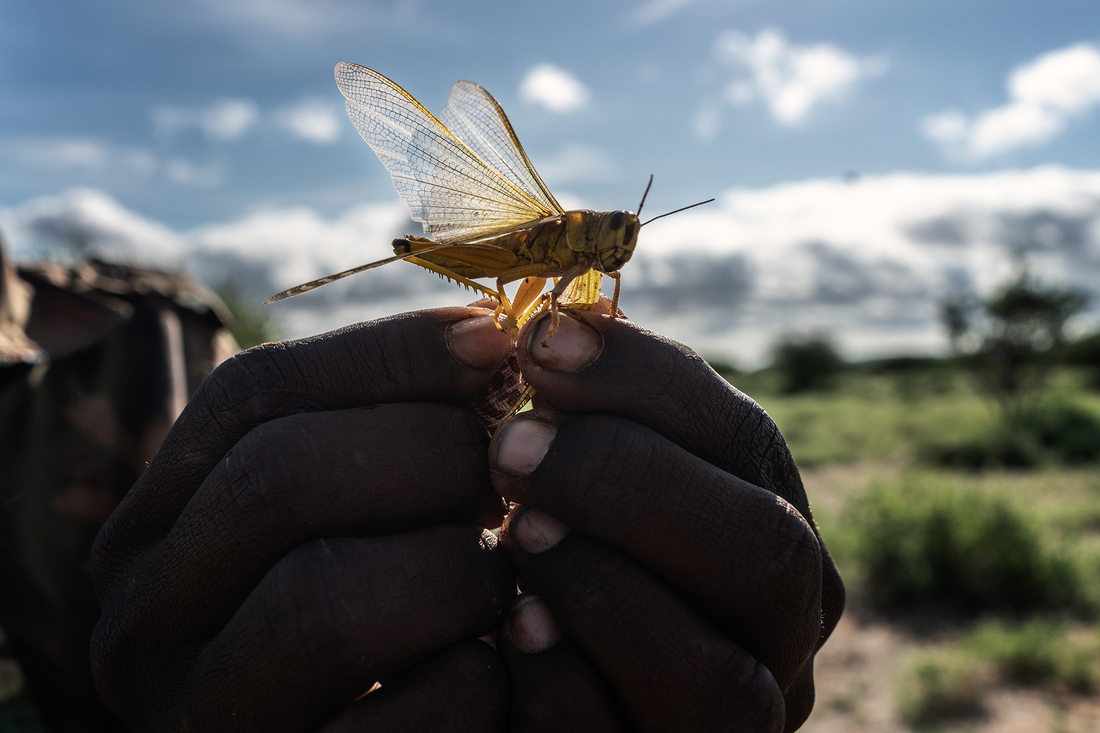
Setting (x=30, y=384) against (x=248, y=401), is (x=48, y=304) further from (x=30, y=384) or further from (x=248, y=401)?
(x=248, y=401)

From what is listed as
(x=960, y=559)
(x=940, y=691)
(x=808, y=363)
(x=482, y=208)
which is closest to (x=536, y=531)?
(x=482, y=208)

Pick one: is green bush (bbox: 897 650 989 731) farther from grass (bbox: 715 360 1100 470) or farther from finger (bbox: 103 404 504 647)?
finger (bbox: 103 404 504 647)

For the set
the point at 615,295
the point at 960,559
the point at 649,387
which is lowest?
the point at 960,559

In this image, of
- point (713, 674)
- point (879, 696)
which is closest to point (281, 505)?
point (713, 674)

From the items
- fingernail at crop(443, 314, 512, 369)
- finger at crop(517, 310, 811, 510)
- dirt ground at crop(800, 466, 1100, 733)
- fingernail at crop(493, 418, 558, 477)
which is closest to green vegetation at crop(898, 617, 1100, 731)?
dirt ground at crop(800, 466, 1100, 733)

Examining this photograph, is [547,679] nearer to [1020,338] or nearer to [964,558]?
[964,558]

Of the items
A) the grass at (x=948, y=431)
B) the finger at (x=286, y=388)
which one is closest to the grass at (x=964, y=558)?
the grass at (x=948, y=431)

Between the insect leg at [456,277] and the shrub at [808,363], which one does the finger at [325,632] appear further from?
the shrub at [808,363]
